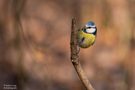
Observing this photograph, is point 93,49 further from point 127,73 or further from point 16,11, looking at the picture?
point 16,11

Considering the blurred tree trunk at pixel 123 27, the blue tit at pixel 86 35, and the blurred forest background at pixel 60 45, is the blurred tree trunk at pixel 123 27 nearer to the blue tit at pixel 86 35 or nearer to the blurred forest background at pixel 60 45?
the blurred forest background at pixel 60 45

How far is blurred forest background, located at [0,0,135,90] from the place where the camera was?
103 cm

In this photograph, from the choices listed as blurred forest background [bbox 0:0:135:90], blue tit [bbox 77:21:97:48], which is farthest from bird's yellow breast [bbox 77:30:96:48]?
blurred forest background [bbox 0:0:135:90]

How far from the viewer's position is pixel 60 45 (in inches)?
41.7

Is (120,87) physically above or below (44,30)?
below

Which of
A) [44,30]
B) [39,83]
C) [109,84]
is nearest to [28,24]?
[44,30]

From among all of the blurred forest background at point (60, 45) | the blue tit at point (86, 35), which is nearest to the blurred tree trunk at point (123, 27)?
the blurred forest background at point (60, 45)

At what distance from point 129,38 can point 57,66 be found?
217 mm

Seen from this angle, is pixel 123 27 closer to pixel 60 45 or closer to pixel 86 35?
pixel 60 45

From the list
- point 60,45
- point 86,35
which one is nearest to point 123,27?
point 60,45

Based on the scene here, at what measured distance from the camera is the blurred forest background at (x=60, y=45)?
103 cm

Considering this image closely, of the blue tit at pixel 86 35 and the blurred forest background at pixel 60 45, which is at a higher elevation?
the blue tit at pixel 86 35

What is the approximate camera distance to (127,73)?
3.62ft

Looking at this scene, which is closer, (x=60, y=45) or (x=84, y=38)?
(x=84, y=38)
